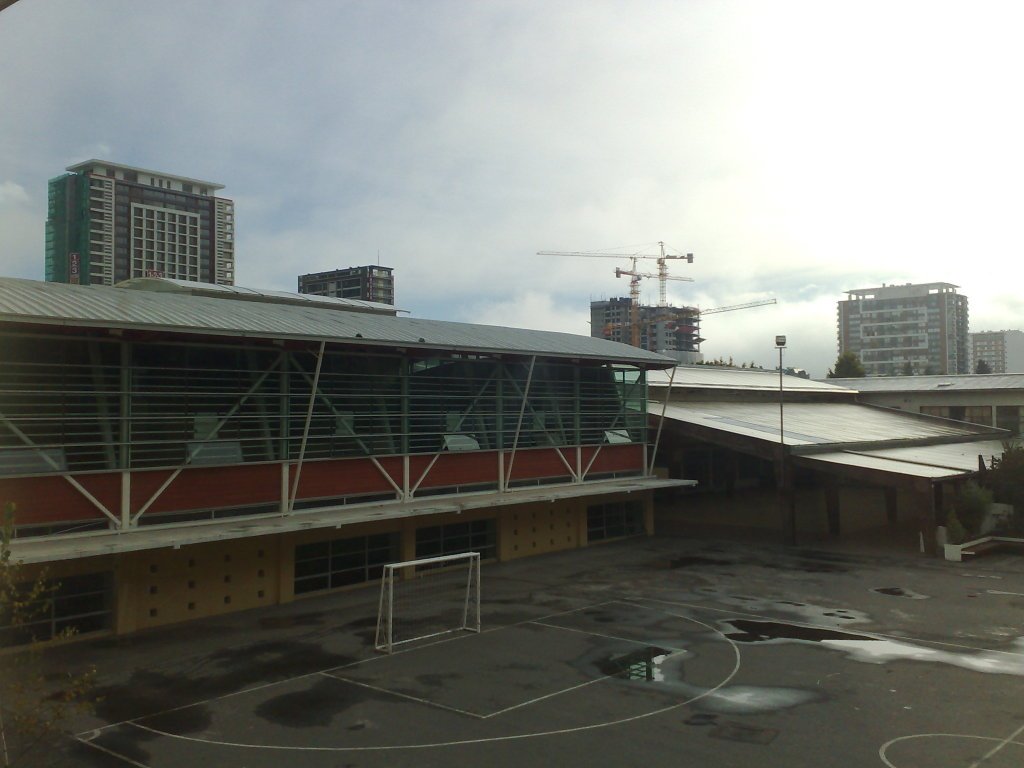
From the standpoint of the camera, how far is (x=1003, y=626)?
19.7 meters

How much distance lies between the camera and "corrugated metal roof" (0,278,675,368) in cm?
1850

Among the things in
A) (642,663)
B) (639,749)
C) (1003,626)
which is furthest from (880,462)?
(639,749)

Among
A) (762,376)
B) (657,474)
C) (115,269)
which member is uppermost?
(115,269)

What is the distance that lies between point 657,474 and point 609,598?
13293 mm

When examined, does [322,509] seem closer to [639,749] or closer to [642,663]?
[642,663]

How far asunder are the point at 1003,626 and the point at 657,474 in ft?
57.4

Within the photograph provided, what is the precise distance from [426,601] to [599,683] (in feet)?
28.7

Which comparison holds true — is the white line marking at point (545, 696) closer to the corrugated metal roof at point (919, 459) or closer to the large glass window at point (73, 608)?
the large glass window at point (73, 608)

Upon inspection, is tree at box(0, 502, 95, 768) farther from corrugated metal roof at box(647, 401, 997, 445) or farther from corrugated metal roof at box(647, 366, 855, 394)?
corrugated metal roof at box(647, 366, 855, 394)

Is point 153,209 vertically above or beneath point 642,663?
above

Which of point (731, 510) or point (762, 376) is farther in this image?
point (762, 376)

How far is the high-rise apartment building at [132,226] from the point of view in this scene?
437ft

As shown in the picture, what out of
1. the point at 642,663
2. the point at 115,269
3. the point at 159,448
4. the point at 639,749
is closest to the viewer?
the point at 639,749

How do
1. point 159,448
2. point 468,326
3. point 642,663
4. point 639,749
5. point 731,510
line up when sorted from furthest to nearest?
point 731,510, point 468,326, point 159,448, point 642,663, point 639,749
